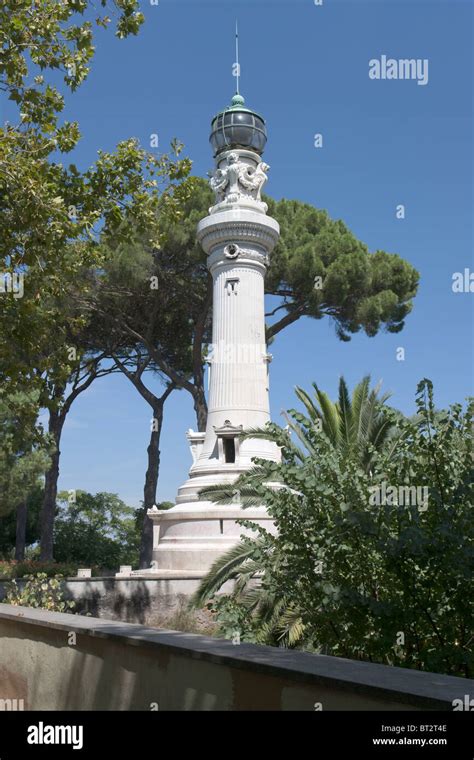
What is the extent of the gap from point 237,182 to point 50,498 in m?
14.6

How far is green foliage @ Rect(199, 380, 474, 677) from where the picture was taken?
15.3 feet

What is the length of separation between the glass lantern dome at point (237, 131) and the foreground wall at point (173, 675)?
20.0m

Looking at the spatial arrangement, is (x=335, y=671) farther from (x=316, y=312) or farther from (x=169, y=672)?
(x=316, y=312)

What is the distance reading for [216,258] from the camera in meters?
20.7

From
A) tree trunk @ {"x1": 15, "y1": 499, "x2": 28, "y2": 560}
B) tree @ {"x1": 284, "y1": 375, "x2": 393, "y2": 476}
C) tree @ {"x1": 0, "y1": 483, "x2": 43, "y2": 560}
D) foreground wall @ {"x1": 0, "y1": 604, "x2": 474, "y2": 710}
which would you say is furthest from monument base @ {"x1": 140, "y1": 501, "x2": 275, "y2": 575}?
tree @ {"x1": 0, "y1": 483, "x2": 43, "y2": 560}

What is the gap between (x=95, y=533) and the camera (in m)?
33.5

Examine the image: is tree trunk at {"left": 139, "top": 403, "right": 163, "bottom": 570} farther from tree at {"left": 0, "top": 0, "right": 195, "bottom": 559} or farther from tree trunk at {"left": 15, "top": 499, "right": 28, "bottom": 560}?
tree at {"left": 0, "top": 0, "right": 195, "bottom": 559}

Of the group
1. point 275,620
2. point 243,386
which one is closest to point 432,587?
point 275,620

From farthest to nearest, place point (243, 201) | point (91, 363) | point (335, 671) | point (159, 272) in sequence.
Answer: point (91, 363), point (159, 272), point (243, 201), point (335, 671)

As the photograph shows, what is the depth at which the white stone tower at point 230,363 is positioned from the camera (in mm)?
17672

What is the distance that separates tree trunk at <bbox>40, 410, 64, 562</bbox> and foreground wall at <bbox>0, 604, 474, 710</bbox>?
21.5 metres

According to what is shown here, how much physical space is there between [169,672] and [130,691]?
14.4 inches
